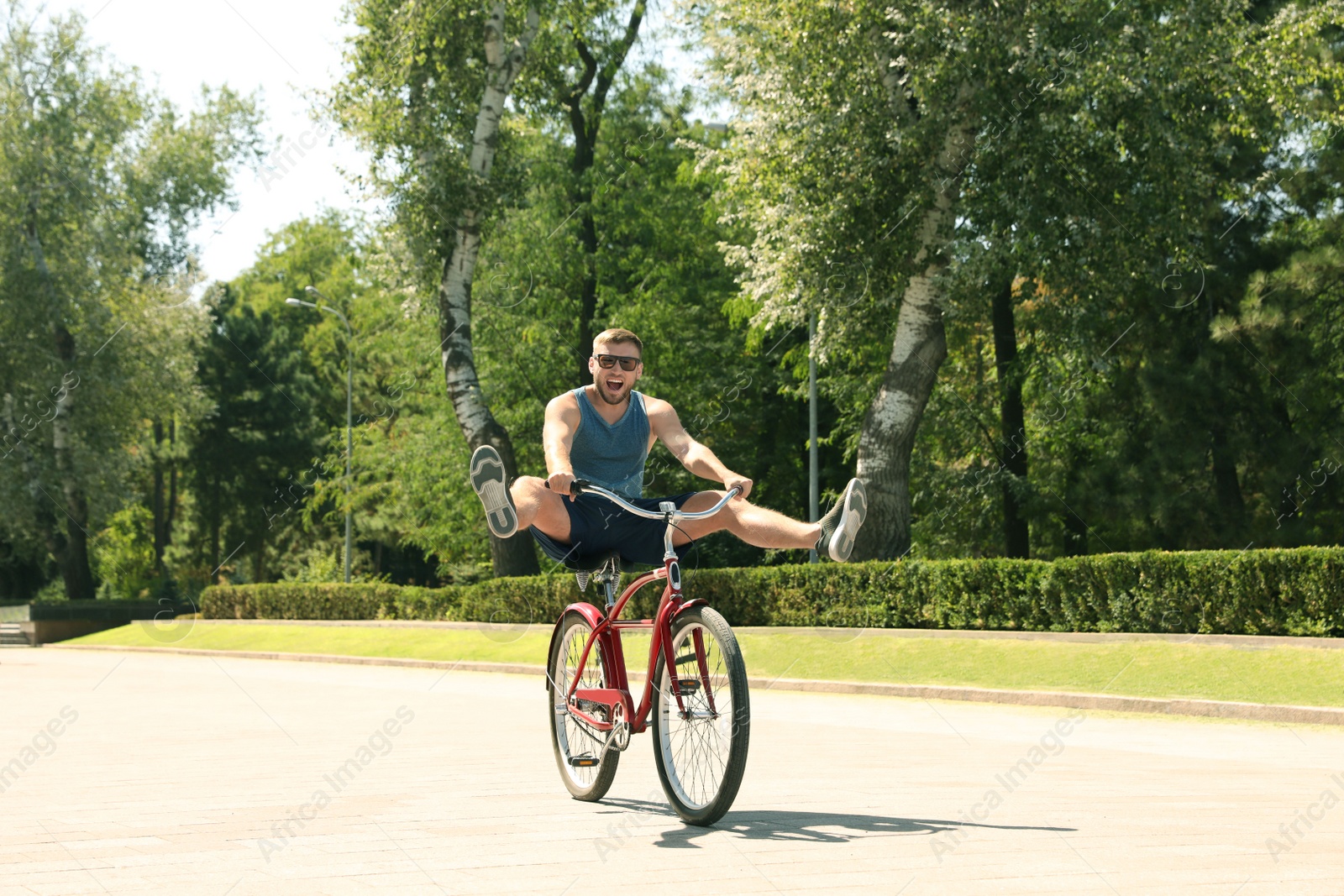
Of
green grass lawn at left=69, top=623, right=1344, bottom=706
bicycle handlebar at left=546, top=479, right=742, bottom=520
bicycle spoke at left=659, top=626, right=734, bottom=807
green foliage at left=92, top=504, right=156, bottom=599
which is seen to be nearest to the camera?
bicycle spoke at left=659, top=626, right=734, bottom=807

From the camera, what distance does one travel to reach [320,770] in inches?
334

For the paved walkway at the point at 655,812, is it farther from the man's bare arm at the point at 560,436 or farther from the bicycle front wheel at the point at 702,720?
the man's bare arm at the point at 560,436

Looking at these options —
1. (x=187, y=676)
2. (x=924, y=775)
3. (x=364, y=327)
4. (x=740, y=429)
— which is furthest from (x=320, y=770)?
(x=364, y=327)

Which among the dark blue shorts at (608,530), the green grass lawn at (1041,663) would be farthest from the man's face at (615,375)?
the green grass lawn at (1041,663)

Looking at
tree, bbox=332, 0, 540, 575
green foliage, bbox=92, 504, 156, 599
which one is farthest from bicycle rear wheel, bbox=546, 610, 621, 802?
green foliage, bbox=92, 504, 156, 599

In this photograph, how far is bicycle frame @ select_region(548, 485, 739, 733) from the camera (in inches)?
233

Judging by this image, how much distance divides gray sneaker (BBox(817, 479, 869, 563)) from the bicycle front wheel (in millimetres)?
641

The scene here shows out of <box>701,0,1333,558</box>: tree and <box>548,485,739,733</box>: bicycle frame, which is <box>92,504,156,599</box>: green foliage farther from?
<box>548,485,739,733</box>: bicycle frame

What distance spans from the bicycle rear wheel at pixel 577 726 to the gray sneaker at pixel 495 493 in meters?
0.93

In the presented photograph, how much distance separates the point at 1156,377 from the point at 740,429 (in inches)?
566

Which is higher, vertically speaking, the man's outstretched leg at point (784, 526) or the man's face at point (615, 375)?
the man's face at point (615, 375)

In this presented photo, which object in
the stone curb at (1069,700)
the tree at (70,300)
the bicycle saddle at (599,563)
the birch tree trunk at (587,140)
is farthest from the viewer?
the tree at (70,300)

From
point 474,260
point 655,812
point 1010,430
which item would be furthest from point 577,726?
point 1010,430

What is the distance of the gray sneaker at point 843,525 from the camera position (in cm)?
612
